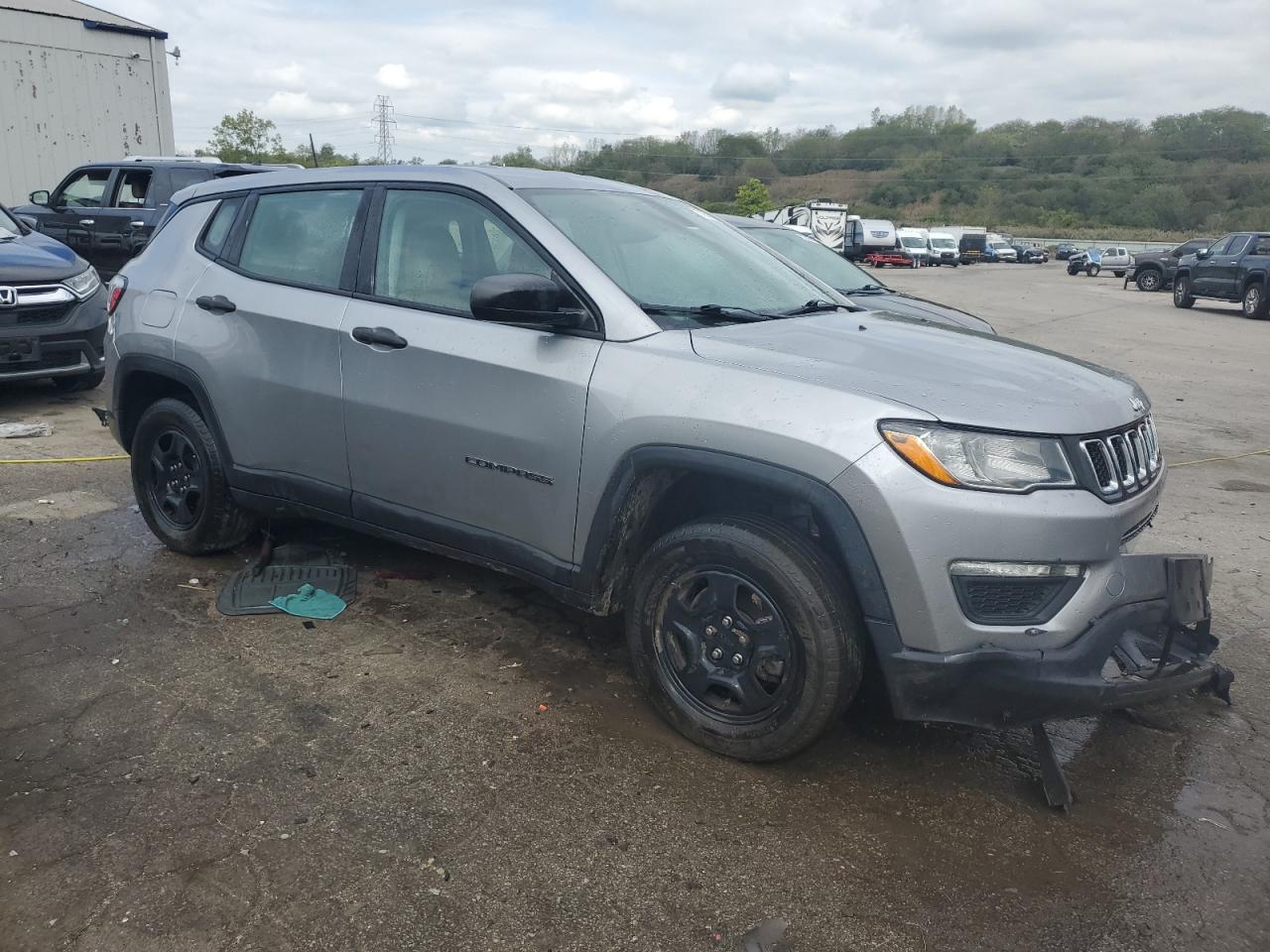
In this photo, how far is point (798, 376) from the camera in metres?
2.85

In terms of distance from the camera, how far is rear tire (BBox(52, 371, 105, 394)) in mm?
8344

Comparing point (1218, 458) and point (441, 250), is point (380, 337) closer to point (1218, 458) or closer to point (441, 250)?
point (441, 250)

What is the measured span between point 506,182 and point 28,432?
5285 millimetres

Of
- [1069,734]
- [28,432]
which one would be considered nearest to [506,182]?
[1069,734]

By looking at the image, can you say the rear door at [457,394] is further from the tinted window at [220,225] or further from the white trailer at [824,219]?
the white trailer at [824,219]

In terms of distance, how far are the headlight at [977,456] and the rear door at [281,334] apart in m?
2.22

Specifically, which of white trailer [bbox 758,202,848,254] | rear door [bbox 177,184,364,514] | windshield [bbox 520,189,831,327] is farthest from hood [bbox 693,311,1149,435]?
white trailer [bbox 758,202,848,254]

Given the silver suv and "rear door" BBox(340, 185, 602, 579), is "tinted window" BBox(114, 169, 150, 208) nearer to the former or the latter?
the silver suv

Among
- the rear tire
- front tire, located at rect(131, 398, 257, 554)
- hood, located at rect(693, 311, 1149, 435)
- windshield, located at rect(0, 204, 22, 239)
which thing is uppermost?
hood, located at rect(693, 311, 1149, 435)

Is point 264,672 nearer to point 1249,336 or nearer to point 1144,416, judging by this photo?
point 1144,416

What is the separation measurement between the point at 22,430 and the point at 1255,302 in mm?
22024

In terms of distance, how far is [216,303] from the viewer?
4250mm

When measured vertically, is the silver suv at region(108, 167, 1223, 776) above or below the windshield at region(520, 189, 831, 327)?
below

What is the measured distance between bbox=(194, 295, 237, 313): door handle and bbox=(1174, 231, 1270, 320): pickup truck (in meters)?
21.8
